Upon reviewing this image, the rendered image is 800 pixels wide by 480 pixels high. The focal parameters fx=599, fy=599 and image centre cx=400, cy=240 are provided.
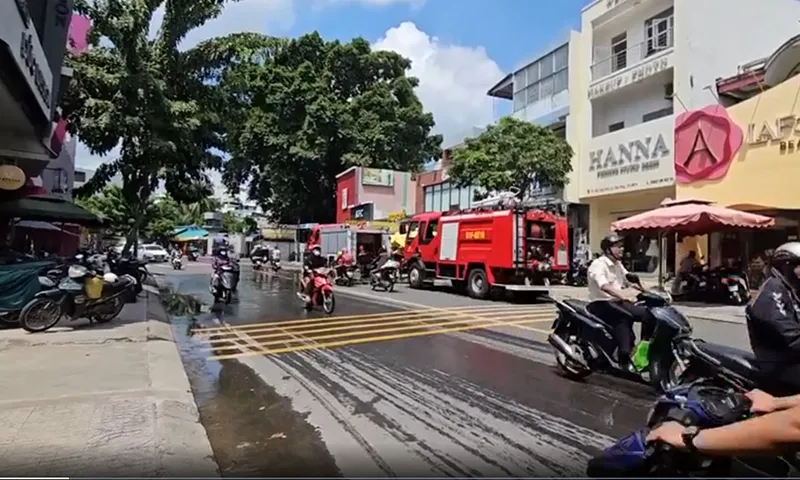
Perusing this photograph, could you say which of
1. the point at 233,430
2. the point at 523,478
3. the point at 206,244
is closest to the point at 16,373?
the point at 233,430

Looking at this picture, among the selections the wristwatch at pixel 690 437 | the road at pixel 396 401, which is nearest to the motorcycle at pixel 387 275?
the road at pixel 396 401

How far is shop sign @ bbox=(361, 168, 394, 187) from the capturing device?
37750 millimetres

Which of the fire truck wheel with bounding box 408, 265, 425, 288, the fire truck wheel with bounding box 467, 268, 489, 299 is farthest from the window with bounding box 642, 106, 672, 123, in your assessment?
the fire truck wheel with bounding box 408, 265, 425, 288

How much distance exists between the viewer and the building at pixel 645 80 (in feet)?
64.1

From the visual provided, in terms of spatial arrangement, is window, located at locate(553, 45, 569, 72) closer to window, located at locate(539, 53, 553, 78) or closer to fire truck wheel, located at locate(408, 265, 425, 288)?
window, located at locate(539, 53, 553, 78)

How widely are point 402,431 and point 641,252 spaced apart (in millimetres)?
19301

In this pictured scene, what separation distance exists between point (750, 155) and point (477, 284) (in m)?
8.47

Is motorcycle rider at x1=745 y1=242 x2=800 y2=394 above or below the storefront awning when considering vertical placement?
below

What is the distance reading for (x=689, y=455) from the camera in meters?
3.27

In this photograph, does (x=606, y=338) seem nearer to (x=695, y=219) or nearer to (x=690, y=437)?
(x=690, y=437)

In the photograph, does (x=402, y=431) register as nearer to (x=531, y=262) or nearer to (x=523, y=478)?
(x=523, y=478)

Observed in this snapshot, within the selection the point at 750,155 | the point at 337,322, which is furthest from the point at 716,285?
the point at 337,322

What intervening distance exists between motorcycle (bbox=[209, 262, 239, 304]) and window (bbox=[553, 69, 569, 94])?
16755mm

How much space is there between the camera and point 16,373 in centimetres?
647
